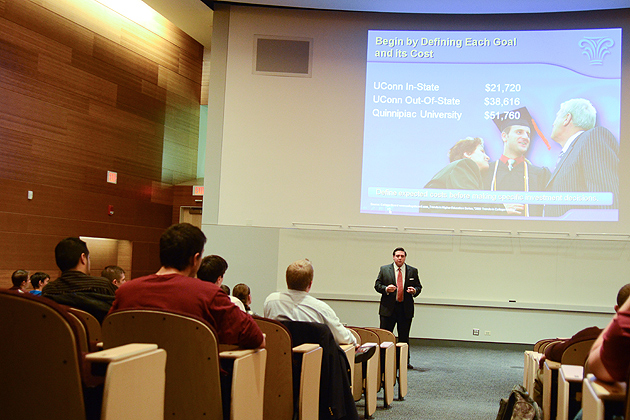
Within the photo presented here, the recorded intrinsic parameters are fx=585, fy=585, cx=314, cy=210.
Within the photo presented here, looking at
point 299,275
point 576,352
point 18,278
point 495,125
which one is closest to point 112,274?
point 18,278

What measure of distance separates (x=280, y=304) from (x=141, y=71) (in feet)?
23.8

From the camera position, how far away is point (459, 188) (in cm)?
771

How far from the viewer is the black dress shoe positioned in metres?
3.54

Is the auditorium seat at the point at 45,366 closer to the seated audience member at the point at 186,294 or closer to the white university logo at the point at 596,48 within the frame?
the seated audience member at the point at 186,294

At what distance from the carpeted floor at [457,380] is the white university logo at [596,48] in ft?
12.7

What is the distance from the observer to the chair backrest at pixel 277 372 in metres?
2.72

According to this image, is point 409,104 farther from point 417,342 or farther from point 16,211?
point 16,211

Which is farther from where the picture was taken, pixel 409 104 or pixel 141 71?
pixel 141 71

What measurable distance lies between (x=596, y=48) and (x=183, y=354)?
7516 mm

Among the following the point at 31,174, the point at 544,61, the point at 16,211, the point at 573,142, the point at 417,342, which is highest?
the point at 544,61

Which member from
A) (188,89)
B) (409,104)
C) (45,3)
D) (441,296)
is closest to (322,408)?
(441,296)

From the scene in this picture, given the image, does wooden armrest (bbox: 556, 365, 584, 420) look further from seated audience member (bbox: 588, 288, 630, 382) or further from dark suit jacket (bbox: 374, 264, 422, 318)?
dark suit jacket (bbox: 374, 264, 422, 318)

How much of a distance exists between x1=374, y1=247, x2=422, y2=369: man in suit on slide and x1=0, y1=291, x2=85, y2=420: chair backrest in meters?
5.08

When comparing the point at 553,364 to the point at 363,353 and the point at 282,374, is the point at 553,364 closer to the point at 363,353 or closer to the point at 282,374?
the point at 363,353
